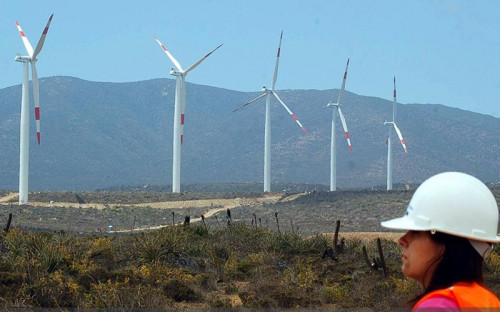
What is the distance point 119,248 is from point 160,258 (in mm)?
1741

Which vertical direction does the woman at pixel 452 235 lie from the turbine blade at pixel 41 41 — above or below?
below

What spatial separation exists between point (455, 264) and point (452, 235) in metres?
0.12

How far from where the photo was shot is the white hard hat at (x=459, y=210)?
3.44 meters

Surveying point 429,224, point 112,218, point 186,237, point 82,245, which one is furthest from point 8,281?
point 112,218

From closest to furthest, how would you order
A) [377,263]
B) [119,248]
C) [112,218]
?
[377,263] < [119,248] < [112,218]

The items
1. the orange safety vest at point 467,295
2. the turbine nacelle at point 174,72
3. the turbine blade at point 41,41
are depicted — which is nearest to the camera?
the orange safety vest at point 467,295

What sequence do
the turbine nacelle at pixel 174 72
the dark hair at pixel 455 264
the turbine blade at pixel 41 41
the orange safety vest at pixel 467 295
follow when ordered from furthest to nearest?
the turbine nacelle at pixel 174 72
the turbine blade at pixel 41 41
the dark hair at pixel 455 264
the orange safety vest at pixel 467 295

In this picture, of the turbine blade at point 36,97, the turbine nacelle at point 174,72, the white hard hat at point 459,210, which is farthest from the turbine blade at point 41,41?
the white hard hat at point 459,210

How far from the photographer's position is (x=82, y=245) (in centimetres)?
2214

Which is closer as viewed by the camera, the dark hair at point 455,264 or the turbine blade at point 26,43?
the dark hair at point 455,264

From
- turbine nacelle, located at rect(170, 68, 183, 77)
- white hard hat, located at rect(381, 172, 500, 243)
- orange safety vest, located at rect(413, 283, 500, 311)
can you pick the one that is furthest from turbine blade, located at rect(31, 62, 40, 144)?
orange safety vest, located at rect(413, 283, 500, 311)

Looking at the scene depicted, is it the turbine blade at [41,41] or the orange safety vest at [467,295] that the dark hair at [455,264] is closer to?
the orange safety vest at [467,295]

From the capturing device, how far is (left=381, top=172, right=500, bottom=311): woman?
11.2 ft

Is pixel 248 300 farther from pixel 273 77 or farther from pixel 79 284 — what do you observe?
pixel 273 77
